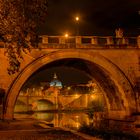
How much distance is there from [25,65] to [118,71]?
727 cm

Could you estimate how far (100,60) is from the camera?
86.3 ft

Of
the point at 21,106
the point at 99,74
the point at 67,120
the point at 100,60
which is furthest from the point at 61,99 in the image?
the point at 100,60

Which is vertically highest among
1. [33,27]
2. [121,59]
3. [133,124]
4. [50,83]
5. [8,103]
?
[50,83]

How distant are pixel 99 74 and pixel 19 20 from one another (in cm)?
1843

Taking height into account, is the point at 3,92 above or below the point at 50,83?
below

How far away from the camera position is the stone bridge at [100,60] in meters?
24.7

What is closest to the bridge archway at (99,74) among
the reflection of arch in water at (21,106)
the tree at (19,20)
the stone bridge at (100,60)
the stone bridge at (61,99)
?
the stone bridge at (100,60)

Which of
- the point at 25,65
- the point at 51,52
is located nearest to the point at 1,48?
the point at 25,65

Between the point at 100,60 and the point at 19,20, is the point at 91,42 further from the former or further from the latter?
the point at 19,20

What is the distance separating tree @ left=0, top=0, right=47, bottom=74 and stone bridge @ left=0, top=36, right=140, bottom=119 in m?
12.3

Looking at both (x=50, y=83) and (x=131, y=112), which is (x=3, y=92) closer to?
(x=131, y=112)

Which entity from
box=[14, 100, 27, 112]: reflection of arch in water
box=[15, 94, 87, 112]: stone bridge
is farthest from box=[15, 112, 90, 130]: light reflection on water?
box=[15, 94, 87, 112]: stone bridge

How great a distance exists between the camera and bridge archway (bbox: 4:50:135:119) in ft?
79.3

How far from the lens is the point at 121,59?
87.9 feet
